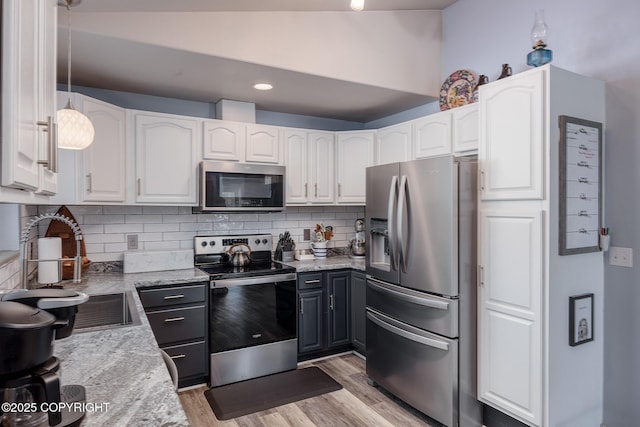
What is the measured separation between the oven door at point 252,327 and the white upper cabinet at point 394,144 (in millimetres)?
1427

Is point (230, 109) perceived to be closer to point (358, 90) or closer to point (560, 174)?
point (358, 90)

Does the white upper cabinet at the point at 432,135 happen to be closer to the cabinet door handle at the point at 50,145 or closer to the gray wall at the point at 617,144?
the gray wall at the point at 617,144

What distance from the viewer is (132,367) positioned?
4.22 ft

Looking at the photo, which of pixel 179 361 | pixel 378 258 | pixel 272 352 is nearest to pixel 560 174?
pixel 378 258

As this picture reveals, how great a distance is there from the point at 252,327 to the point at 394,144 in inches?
81.3

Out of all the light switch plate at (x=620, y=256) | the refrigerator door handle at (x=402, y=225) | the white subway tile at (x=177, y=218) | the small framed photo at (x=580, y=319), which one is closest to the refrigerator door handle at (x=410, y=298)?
the refrigerator door handle at (x=402, y=225)

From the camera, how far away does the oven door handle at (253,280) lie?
120 inches

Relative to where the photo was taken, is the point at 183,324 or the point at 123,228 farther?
the point at 123,228

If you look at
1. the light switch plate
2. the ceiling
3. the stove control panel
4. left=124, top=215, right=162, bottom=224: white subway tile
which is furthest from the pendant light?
the light switch plate

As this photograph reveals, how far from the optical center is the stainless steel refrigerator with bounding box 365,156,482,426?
2387 mm

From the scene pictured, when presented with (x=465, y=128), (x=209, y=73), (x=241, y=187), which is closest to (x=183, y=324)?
(x=241, y=187)

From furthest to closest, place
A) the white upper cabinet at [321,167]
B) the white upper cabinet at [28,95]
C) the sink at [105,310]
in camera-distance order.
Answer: the white upper cabinet at [321,167] → the sink at [105,310] → the white upper cabinet at [28,95]

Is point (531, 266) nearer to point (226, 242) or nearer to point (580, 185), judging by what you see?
point (580, 185)

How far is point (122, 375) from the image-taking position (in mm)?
1222
